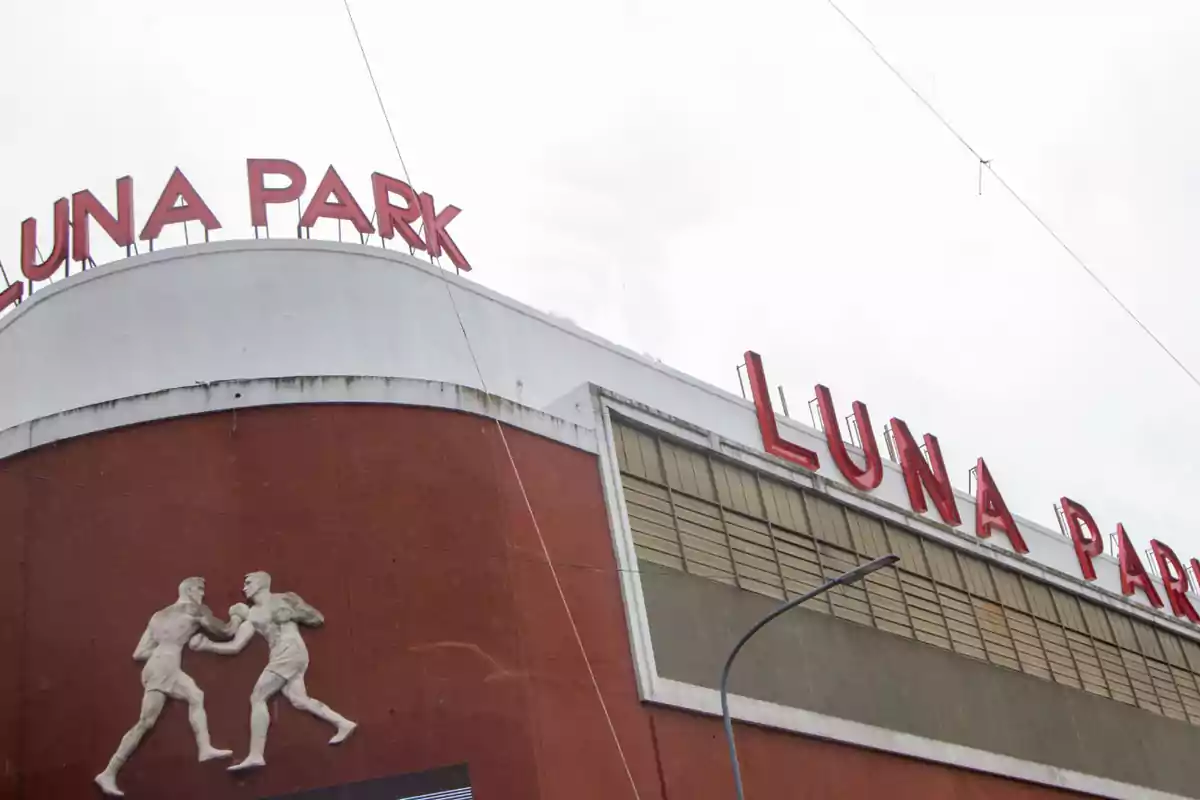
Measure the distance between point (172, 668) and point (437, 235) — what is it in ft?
37.8

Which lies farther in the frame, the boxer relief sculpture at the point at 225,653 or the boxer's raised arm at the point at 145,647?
the boxer's raised arm at the point at 145,647

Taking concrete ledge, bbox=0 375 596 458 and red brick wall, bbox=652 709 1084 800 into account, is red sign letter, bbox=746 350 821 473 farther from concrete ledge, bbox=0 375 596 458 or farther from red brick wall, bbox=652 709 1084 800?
concrete ledge, bbox=0 375 596 458

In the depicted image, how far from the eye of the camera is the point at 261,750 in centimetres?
2081

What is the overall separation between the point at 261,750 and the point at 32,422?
25.2 feet

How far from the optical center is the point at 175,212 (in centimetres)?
2739

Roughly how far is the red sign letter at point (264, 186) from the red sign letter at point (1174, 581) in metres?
33.1

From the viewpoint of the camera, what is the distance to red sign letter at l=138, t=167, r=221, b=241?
27250mm

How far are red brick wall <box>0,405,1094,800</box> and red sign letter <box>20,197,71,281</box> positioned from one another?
5.43m

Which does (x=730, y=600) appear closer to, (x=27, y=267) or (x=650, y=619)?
(x=650, y=619)

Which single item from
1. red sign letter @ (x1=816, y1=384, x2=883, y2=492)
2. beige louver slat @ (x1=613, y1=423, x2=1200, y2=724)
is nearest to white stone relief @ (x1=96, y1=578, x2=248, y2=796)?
beige louver slat @ (x1=613, y1=423, x2=1200, y2=724)

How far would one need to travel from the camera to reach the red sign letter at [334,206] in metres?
27.9

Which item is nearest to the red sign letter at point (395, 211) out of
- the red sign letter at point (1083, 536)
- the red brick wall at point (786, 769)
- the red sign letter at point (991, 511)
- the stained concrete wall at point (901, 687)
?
the stained concrete wall at point (901, 687)

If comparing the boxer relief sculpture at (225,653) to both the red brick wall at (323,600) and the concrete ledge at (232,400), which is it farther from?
the concrete ledge at (232,400)

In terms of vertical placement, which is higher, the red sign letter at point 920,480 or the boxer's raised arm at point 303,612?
the red sign letter at point 920,480
